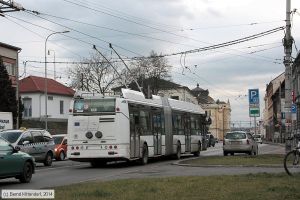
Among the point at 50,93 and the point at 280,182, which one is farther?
the point at 50,93

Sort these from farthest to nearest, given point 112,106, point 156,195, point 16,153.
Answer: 1. point 112,106
2. point 16,153
3. point 156,195

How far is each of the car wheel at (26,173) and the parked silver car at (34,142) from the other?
22.8 ft

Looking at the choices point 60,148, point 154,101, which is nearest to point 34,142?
point 154,101

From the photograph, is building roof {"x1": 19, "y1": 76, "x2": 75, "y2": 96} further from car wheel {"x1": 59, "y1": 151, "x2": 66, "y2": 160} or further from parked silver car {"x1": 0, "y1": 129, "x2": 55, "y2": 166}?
parked silver car {"x1": 0, "y1": 129, "x2": 55, "y2": 166}

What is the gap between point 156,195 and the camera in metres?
11.4

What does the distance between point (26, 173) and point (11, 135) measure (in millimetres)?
8409

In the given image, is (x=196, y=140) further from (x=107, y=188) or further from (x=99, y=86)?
(x=99, y=86)

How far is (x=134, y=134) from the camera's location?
82.1ft

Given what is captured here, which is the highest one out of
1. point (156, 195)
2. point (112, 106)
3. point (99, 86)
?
point (99, 86)

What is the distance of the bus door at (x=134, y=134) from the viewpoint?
2469cm

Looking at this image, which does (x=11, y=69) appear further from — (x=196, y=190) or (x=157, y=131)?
(x=196, y=190)

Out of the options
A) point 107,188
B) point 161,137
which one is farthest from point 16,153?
point 161,137

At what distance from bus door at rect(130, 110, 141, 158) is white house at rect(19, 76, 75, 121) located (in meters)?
55.7

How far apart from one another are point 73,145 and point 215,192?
43.8ft
